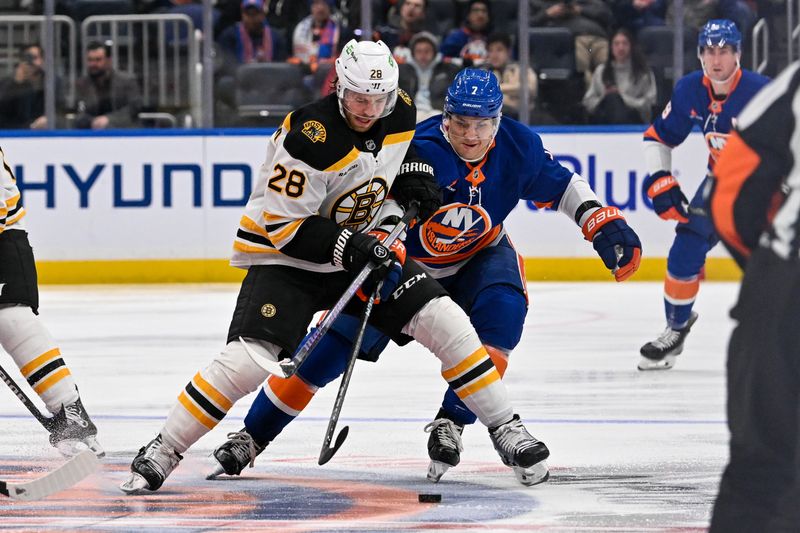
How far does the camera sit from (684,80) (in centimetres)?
578

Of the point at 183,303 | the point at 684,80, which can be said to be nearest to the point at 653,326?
the point at 684,80

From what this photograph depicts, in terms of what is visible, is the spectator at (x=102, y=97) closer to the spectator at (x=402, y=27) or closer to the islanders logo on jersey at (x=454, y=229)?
the spectator at (x=402, y=27)

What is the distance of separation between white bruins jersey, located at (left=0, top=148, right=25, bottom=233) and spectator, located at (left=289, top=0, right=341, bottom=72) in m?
5.07

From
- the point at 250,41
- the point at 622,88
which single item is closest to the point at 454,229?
the point at 622,88

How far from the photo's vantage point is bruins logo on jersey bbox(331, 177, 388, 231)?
3.33m

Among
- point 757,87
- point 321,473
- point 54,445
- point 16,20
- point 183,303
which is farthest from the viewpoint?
point 16,20

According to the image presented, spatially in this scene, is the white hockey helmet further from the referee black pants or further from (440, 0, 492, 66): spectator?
(440, 0, 492, 66): spectator

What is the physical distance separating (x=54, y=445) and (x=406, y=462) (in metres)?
0.89

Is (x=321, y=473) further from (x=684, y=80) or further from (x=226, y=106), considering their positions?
(x=226, y=106)

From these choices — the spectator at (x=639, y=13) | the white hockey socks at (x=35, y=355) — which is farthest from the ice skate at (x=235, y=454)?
the spectator at (x=639, y=13)

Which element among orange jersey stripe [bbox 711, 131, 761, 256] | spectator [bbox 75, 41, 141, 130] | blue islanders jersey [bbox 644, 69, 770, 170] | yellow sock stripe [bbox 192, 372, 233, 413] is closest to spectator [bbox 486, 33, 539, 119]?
spectator [bbox 75, 41, 141, 130]

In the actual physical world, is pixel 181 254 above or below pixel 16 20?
below

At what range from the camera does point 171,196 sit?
8.51 meters

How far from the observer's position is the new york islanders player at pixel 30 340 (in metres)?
3.69
